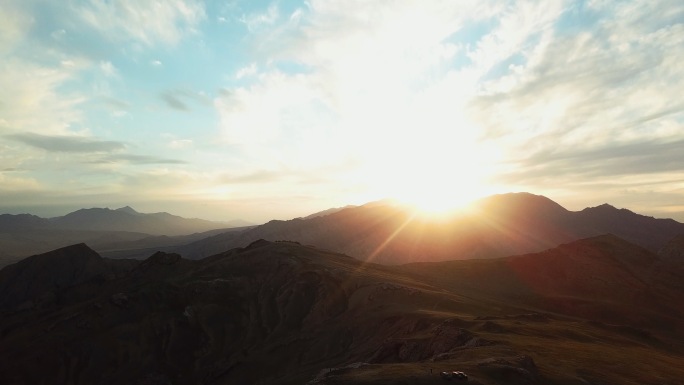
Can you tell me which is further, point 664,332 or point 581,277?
point 581,277

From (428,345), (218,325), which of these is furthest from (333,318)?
(428,345)

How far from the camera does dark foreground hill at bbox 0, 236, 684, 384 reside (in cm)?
6538

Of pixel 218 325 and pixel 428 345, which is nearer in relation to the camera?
pixel 428 345

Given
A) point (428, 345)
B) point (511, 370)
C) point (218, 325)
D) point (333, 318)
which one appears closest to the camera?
point (511, 370)

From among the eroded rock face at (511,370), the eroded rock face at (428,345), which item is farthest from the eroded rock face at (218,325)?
the eroded rock face at (511,370)

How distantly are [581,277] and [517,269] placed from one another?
20890mm

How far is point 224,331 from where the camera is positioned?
393 ft

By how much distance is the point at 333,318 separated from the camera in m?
113

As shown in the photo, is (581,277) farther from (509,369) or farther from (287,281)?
(509,369)

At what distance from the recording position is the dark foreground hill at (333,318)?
65.4 m

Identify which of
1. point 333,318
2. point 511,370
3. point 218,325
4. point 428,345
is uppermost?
point 511,370

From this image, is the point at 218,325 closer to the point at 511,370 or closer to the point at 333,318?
the point at 333,318

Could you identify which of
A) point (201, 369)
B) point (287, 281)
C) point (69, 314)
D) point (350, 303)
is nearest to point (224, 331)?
point (201, 369)

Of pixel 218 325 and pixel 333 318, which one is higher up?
pixel 333 318
